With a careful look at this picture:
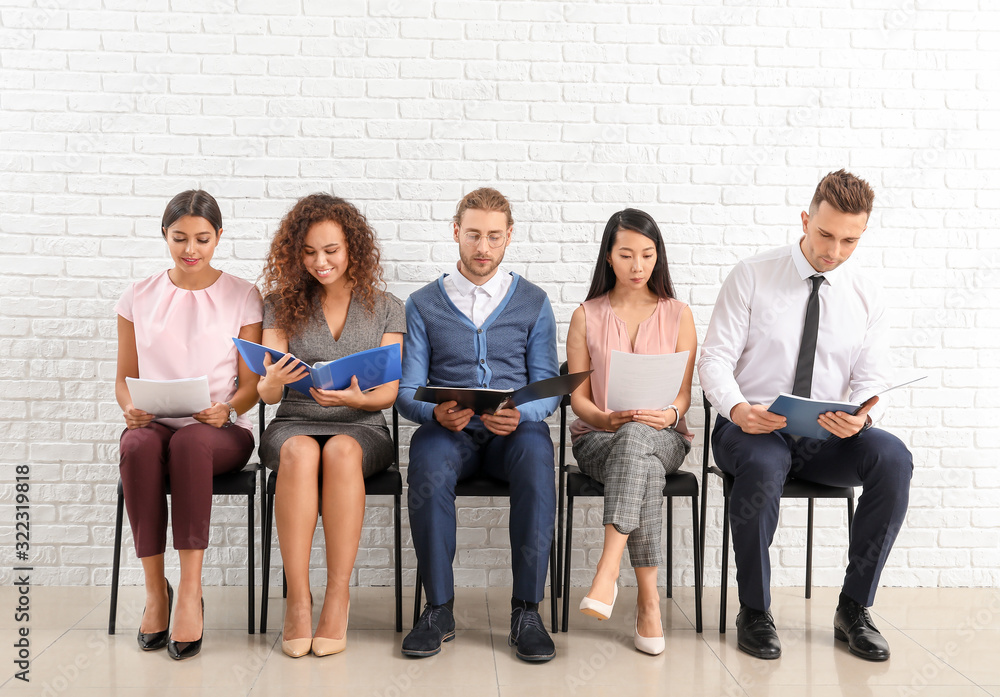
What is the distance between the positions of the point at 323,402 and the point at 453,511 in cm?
48

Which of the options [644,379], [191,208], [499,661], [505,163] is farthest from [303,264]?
[499,661]

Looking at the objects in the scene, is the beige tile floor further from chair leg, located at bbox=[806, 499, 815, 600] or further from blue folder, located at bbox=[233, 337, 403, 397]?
blue folder, located at bbox=[233, 337, 403, 397]

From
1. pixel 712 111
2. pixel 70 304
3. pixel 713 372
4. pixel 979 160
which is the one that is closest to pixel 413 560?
pixel 713 372

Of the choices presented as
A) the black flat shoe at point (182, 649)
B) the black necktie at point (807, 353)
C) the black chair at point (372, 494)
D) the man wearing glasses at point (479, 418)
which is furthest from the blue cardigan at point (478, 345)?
the black flat shoe at point (182, 649)

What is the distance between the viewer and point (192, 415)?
2172mm

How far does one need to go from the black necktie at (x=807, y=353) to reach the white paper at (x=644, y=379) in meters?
0.41

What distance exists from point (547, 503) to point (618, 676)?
483 millimetres

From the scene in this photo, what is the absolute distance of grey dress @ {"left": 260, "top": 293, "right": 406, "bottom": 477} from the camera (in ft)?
7.27

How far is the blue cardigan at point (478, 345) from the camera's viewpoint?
2371 millimetres

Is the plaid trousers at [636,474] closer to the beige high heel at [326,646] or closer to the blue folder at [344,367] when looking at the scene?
the blue folder at [344,367]

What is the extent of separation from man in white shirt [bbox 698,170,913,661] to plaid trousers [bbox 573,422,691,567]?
0.21m

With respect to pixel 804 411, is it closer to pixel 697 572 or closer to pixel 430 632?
pixel 697 572

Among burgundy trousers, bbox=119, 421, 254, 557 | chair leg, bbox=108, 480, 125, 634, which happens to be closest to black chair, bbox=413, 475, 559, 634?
burgundy trousers, bbox=119, 421, 254, 557

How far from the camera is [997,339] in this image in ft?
9.12
